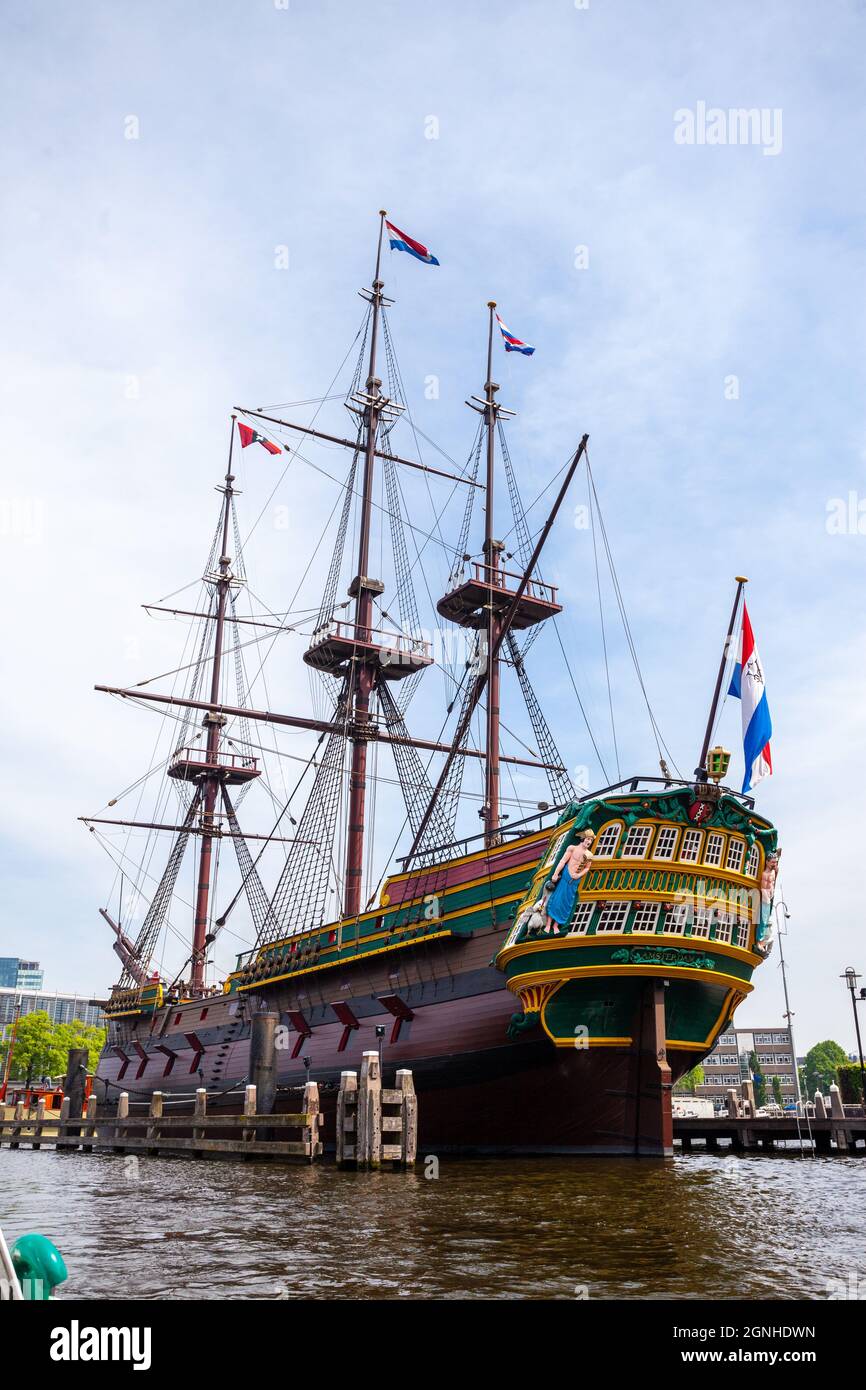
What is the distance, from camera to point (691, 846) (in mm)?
22062

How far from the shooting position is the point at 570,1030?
2169cm

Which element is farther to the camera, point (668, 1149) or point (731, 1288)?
point (668, 1149)

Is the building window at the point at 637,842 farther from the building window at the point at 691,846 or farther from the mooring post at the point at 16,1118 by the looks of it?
the mooring post at the point at 16,1118

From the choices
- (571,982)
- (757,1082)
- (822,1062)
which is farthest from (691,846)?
(822,1062)

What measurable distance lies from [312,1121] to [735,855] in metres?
10.1

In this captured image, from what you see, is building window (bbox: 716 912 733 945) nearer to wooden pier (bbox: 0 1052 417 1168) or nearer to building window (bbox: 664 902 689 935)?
building window (bbox: 664 902 689 935)

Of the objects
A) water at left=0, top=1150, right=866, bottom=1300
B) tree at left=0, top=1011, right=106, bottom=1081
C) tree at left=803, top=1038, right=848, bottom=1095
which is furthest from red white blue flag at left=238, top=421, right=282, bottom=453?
tree at left=803, top=1038, right=848, bottom=1095

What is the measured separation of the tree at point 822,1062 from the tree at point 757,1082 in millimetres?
9793

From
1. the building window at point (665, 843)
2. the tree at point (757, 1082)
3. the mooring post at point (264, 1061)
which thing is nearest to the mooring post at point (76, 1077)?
the mooring post at point (264, 1061)

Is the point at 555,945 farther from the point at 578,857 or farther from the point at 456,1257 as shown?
the point at 456,1257

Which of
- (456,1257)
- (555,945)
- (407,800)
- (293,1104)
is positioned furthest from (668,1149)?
(407,800)

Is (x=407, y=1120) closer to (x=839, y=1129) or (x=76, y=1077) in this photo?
(x=839, y=1129)

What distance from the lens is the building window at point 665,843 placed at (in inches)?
858
